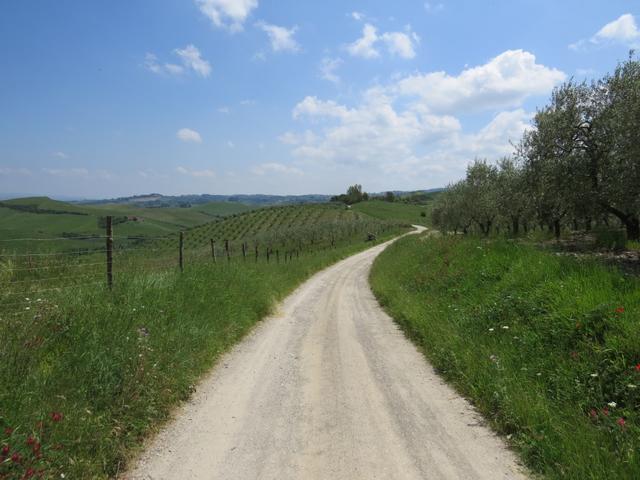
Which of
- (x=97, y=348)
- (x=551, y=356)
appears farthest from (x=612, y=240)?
(x=97, y=348)

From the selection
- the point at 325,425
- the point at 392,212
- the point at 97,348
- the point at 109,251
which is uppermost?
the point at 392,212

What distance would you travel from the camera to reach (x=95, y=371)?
5121 mm

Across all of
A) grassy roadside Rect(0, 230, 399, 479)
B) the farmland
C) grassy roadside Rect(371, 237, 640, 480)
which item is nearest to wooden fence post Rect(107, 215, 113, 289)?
the farmland

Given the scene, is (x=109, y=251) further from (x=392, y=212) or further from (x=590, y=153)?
(x=392, y=212)

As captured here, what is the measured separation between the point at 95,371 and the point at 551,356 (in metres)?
6.56

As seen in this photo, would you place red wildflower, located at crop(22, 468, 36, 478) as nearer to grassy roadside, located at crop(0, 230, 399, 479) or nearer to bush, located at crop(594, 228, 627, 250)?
grassy roadside, located at crop(0, 230, 399, 479)

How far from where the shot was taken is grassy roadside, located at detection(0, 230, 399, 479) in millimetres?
3818

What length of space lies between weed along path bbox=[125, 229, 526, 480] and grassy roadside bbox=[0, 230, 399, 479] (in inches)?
16.0

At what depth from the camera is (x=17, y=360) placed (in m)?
4.66

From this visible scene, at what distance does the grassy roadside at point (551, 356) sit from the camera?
429 centimetres

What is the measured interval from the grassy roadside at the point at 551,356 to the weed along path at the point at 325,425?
0.44m

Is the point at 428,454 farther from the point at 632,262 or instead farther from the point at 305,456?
the point at 632,262

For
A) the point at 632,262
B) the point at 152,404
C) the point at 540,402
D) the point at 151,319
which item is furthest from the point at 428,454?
the point at 632,262

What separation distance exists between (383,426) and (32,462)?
3.79 m
